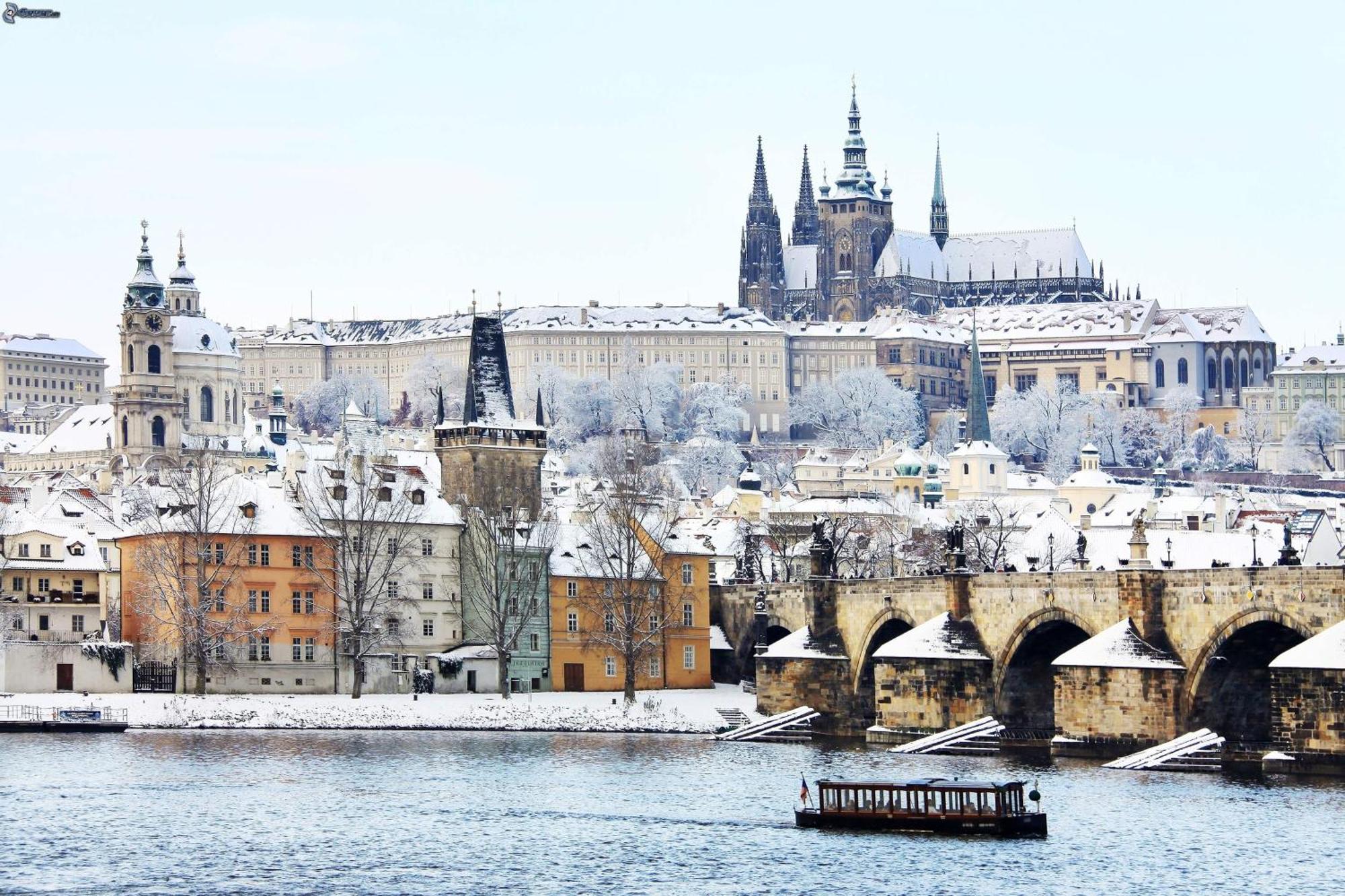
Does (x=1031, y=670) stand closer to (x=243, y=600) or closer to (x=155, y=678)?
(x=243, y=600)

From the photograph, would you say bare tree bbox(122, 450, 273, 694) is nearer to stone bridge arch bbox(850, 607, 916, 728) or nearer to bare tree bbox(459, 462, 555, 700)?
bare tree bbox(459, 462, 555, 700)

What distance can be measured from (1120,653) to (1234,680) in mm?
3072

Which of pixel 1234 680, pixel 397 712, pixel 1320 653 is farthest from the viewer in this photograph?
pixel 397 712

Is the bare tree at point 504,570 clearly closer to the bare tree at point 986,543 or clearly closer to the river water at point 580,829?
the bare tree at point 986,543

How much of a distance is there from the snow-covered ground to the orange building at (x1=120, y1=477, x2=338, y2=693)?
1855 mm

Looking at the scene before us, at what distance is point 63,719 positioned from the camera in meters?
92.0

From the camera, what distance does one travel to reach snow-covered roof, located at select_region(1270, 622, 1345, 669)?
234ft

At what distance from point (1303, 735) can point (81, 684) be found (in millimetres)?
45287

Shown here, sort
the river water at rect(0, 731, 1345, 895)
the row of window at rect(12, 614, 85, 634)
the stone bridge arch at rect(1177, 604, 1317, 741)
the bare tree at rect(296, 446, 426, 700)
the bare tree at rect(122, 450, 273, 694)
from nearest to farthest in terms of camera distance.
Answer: the river water at rect(0, 731, 1345, 895) < the stone bridge arch at rect(1177, 604, 1317, 741) < the bare tree at rect(122, 450, 273, 694) < the bare tree at rect(296, 446, 426, 700) < the row of window at rect(12, 614, 85, 634)

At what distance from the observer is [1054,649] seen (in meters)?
87.8

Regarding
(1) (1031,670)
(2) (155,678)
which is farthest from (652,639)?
(1) (1031,670)

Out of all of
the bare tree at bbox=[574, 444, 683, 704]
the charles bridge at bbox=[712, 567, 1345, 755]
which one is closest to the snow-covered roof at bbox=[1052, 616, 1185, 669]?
the charles bridge at bbox=[712, 567, 1345, 755]

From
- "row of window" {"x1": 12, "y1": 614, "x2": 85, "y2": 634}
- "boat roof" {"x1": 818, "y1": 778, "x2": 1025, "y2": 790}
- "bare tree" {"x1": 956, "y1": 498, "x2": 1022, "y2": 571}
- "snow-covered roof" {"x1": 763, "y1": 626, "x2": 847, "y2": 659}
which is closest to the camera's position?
"boat roof" {"x1": 818, "y1": 778, "x2": 1025, "y2": 790}

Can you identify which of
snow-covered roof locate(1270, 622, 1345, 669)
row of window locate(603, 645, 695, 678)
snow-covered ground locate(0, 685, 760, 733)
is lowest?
snow-covered ground locate(0, 685, 760, 733)
